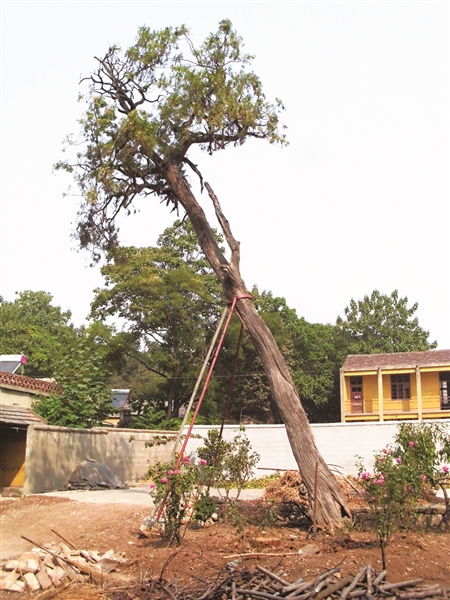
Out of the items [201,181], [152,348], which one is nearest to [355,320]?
[152,348]

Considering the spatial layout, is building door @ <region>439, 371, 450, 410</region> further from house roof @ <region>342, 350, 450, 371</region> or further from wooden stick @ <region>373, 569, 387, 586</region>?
wooden stick @ <region>373, 569, 387, 586</region>

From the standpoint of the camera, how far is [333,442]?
64.1 feet

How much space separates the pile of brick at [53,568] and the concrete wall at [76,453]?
6.65 meters

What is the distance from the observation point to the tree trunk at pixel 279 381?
9422 millimetres

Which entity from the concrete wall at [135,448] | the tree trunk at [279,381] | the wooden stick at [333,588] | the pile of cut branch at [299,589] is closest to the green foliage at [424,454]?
the tree trunk at [279,381]

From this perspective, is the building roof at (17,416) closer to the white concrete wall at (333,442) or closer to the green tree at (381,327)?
the white concrete wall at (333,442)

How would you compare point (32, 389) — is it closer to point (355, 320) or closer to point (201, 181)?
point (201, 181)

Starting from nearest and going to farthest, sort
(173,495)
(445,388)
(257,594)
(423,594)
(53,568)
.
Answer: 1. (257,594)
2. (423,594)
3. (53,568)
4. (173,495)
5. (445,388)

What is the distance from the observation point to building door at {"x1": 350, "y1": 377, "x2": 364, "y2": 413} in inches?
1209

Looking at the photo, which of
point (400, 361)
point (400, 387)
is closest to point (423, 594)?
point (400, 361)

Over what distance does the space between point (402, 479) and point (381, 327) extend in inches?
1288

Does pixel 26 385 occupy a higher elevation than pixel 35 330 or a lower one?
lower

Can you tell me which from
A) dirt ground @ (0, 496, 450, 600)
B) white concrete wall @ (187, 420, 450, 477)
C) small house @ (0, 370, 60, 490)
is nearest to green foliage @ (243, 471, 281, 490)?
white concrete wall @ (187, 420, 450, 477)

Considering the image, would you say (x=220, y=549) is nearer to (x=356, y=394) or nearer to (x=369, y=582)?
(x=369, y=582)
